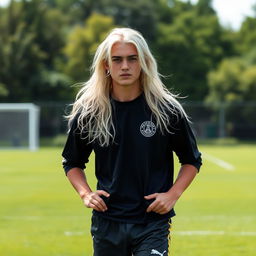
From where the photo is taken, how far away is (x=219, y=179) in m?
19.7

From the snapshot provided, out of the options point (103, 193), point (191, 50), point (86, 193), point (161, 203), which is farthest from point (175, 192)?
point (191, 50)

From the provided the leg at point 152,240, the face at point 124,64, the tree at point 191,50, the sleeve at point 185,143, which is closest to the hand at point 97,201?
the leg at point 152,240

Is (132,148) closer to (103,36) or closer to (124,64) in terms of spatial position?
(124,64)

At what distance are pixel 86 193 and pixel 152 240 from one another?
48cm

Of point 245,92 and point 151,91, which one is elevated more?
point 151,91

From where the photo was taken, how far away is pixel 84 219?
11.0 meters

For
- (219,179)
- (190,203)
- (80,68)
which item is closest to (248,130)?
(80,68)

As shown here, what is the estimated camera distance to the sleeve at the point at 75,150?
4.29 m

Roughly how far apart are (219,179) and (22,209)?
840 cm

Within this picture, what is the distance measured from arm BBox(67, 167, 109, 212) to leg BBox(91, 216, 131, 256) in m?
0.11

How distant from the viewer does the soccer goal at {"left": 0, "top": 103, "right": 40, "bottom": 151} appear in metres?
43.1

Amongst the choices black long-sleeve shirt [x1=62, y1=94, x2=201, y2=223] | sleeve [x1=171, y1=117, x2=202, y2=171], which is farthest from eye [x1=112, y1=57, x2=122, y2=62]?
sleeve [x1=171, y1=117, x2=202, y2=171]

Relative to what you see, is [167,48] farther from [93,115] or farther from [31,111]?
[93,115]

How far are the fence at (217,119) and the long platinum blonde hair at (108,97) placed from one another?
154ft
